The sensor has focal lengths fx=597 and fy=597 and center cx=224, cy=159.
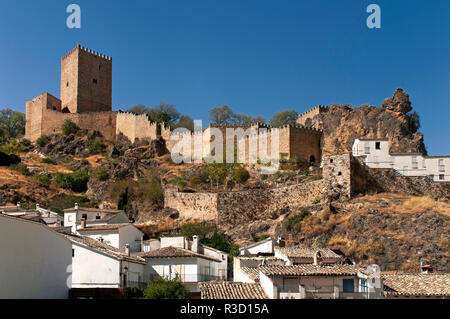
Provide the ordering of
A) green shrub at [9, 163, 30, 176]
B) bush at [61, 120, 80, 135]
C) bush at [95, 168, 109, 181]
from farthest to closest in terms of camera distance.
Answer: bush at [61, 120, 80, 135] → green shrub at [9, 163, 30, 176] → bush at [95, 168, 109, 181]

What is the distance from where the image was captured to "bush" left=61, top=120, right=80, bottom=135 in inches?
2576

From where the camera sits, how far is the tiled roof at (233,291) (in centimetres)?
1909

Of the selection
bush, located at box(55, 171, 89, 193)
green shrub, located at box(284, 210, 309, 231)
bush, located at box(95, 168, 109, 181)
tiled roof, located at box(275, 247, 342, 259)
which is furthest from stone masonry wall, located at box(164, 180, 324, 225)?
bush, located at box(55, 171, 89, 193)

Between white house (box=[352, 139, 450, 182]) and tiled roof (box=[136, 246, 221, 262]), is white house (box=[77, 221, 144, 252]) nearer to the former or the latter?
tiled roof (box=[136, 246, 221, 262])

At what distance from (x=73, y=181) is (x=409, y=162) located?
2979 centimetres

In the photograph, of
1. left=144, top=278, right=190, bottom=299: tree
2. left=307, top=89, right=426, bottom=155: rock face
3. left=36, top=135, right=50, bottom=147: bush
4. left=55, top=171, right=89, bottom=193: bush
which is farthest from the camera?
left=36, top=135, right=50, bottom=147: bush

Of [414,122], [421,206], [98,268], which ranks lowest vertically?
[98,268]

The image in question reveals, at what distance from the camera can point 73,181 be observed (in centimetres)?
5431

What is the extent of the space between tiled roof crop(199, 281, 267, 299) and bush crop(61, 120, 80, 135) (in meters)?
48.0

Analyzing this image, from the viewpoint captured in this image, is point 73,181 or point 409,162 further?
point 73,181

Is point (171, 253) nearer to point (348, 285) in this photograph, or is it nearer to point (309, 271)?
point (309, 271)

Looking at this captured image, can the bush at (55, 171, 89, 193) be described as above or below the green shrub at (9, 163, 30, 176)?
below

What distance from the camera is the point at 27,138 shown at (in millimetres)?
69250

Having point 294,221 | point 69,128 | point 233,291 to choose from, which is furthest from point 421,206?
point 69,128
